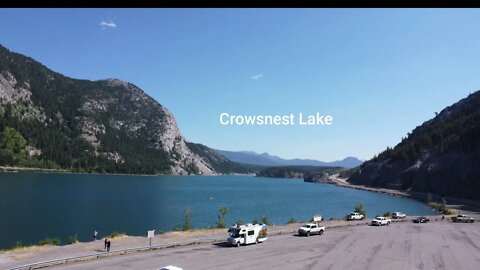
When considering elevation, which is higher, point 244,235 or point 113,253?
point 244,235

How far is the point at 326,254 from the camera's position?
4397cm

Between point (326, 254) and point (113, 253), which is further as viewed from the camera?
point (326, 254)

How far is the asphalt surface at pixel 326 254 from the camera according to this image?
3791 cm

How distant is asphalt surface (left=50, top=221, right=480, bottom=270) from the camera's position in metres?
37.9

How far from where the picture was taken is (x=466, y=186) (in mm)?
170125

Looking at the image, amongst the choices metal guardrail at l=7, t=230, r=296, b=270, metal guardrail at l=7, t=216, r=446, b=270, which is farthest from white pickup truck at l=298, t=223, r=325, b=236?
metal guardrail at l=7, t=230, r=296, b=270

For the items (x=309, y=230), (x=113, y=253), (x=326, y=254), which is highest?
(x=309, y=230)

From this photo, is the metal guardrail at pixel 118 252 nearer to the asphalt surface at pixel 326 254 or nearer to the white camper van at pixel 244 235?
the asphalt surface at pixel 326 254

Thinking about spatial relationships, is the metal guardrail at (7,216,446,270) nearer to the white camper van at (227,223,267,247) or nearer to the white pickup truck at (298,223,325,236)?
the white pickup truck at (298,223,325,236)

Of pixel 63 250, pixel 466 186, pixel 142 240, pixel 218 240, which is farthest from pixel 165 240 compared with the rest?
pixel 466 186

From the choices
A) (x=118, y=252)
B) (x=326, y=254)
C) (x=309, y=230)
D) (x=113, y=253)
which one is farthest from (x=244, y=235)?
(x=113, y=253)

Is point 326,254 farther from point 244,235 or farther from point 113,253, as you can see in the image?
point 113,253

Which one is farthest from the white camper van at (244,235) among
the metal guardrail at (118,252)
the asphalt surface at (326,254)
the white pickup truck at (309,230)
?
the white pickup truck at (309,230)
